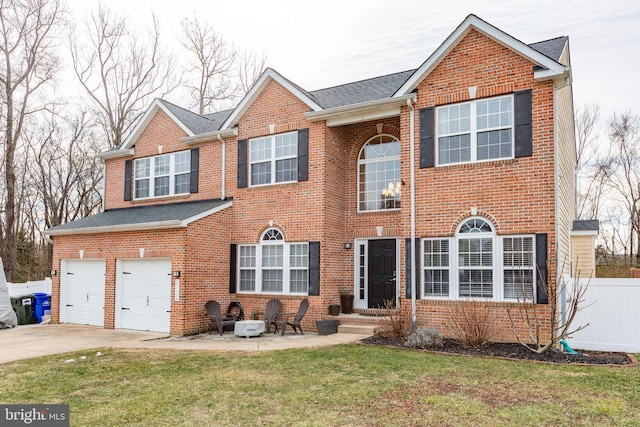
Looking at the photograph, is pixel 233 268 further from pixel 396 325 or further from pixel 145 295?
pixel 396 325

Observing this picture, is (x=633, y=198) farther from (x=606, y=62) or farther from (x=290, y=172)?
(x=290, y=172)

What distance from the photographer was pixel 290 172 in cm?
1425

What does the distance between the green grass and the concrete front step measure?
236 centimetres

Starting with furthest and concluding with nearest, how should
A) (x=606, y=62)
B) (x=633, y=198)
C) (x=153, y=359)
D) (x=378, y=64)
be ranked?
1. (x=633, y=198)
2. (x=378, y=64)
3. (x=606, y=62)
4. (x=153, y=359)

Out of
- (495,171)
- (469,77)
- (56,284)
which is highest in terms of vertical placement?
(469,77)

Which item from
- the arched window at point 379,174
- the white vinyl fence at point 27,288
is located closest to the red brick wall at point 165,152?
the white vinyl fence at point 27,288

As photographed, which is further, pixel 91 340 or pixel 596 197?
pixel 596 197

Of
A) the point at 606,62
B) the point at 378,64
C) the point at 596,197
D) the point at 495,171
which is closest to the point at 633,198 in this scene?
the point at 596,197

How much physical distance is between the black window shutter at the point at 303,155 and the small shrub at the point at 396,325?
14.6 ft

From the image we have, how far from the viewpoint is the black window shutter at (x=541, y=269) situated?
10.3 m

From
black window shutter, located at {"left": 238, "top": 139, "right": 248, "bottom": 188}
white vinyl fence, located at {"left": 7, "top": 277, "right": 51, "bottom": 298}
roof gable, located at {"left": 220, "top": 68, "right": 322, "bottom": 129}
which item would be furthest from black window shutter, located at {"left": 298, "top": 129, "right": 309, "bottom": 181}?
white vinyl fence, located at {"left": 7, "top": 277, "right": 51, "bottom": 298}

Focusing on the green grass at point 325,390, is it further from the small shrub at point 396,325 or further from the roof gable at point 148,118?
the roof gable at point 148,118

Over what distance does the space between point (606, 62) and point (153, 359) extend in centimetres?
2458

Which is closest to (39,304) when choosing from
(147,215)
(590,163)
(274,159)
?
(147,215)
